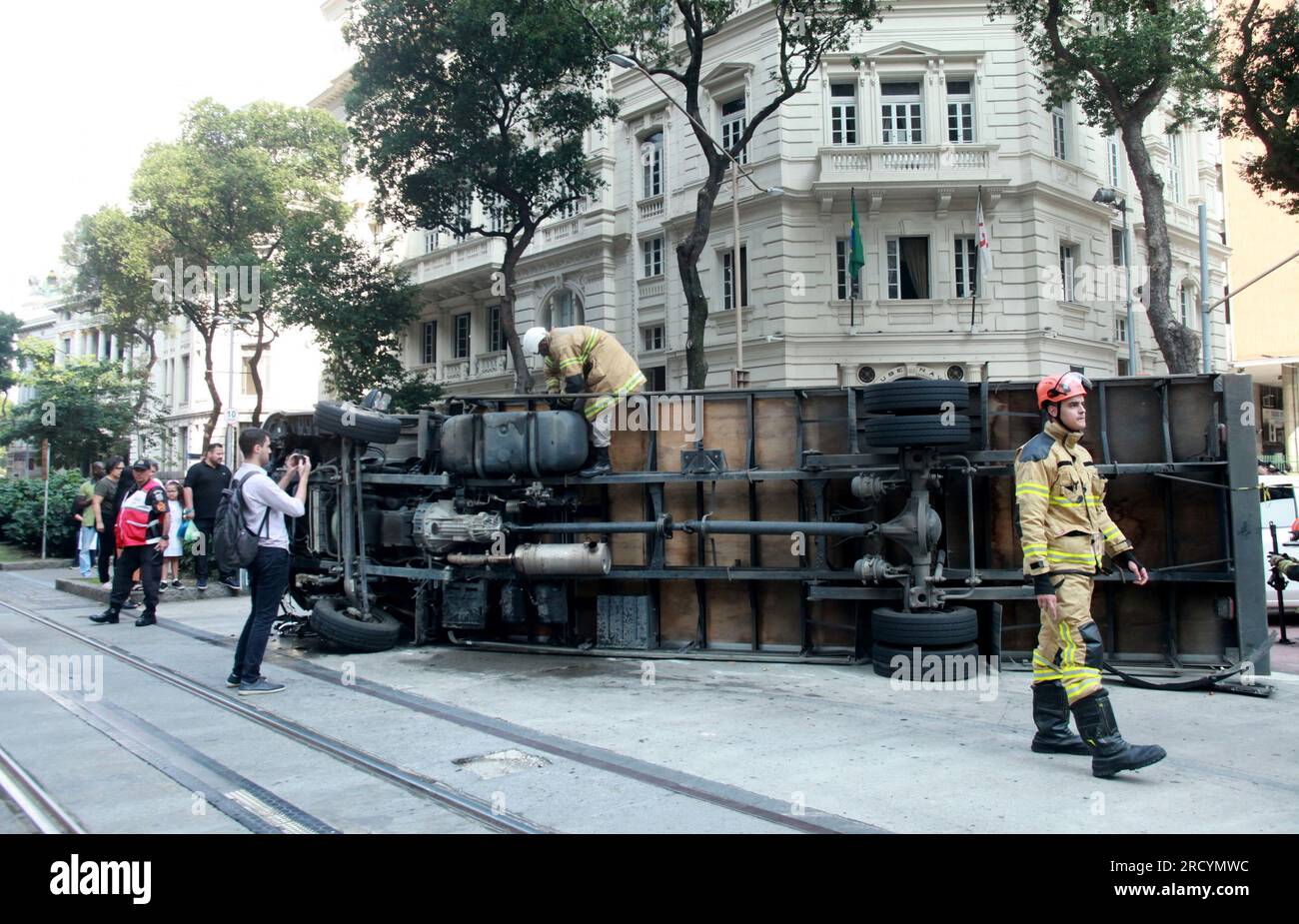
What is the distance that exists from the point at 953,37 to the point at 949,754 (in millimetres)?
25841

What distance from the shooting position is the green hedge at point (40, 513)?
821 inches

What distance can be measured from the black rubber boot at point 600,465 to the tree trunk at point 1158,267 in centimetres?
1394

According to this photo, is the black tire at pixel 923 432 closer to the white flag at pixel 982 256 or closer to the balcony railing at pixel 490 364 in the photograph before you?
the white flag at pixel 982 256

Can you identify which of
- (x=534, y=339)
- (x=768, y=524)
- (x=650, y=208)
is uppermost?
(x=650, y=208)

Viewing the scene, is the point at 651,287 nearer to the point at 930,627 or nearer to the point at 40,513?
the point at 40,513

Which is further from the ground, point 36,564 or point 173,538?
point 173,538

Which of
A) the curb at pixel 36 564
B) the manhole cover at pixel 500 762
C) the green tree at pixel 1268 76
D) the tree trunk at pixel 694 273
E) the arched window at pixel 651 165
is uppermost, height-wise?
the arched window at pixel 651 165

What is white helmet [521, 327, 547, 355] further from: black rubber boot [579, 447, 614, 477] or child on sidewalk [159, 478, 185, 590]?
child on sidewalk [159, 478, 185, 590]

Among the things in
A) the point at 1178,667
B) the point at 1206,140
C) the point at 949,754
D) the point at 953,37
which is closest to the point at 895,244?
the point at 953,37

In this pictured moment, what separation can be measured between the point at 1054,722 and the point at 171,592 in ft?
38.9

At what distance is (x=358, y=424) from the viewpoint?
29.2 ft

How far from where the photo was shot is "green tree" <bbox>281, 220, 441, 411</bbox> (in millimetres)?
30781

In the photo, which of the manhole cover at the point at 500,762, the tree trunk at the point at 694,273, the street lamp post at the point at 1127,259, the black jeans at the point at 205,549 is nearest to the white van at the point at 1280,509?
the tree trunk at the point at 694,273

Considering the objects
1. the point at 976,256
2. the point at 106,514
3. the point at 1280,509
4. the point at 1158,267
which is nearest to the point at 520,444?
the point at 106,514
